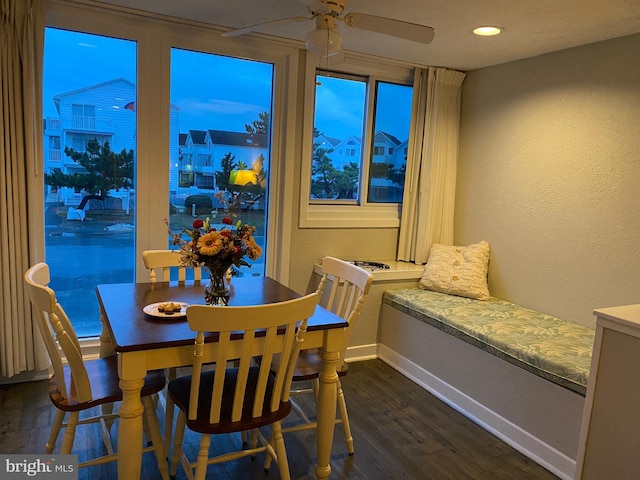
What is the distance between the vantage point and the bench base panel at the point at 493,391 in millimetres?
2410

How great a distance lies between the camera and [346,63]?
12.2ft

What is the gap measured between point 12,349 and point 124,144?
54.8 inches

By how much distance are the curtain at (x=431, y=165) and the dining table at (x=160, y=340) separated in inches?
67.0

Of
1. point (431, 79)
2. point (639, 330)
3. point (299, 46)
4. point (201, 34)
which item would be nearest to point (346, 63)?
point (299, 46)

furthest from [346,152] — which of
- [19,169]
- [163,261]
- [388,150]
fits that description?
[19,169]

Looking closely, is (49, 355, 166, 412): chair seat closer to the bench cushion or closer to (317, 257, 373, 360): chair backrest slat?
(317, 257, 373, 360): chair backrest slat

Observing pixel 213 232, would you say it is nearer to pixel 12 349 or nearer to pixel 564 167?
pixel 12 349

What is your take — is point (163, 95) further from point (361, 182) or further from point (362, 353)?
point (362, 353)

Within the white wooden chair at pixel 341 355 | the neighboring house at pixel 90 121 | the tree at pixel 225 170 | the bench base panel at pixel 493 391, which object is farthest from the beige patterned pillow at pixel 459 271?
the neighboring house at pixel 90 121

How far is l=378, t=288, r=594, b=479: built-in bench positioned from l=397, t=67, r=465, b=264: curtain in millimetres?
501

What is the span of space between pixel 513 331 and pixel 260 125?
2.18 m

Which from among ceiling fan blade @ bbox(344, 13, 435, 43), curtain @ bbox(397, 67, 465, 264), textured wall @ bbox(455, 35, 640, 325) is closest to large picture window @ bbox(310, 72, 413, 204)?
curtain @ bbox(397, 67, 465, 264)

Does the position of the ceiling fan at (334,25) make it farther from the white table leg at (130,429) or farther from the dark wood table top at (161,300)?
the white table leg at (130,429)

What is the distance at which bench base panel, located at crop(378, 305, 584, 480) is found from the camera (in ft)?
7.91
